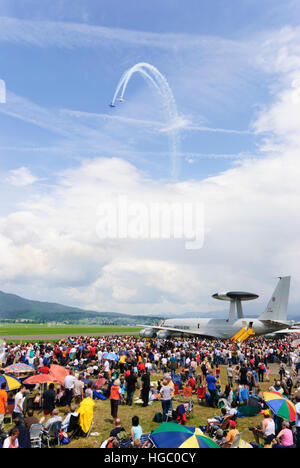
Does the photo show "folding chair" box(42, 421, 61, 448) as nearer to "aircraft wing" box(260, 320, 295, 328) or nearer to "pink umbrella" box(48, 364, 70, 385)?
"pink umbrella" box(48, 364, 70, 385)

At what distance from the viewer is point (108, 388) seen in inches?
A: 614

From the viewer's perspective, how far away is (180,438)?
19.9ft

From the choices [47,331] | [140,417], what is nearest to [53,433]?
[140,417]

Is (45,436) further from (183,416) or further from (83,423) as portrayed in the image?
(183,416)

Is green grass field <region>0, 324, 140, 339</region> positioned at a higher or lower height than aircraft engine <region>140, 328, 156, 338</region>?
lower

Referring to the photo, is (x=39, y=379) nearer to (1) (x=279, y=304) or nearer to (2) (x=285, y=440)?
(2) (x=285, y=440)

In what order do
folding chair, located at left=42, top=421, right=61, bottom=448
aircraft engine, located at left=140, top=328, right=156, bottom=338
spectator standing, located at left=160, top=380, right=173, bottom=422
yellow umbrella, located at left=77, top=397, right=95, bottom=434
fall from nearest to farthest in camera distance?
folding chair, located at left=42, top=421, right=61, bottom=448 < yellow umbrella, located at left=77, top=397, right=95, bottom=434 < spectator standing, located at left=160, top=380, right=173, bottom=422 < aircraft engine, located at left=140, top=328, right=156, bottom=338

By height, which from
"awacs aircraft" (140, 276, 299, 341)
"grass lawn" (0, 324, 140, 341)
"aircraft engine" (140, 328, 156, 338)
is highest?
"awacs aircraft" (140, 276, 299, 341)

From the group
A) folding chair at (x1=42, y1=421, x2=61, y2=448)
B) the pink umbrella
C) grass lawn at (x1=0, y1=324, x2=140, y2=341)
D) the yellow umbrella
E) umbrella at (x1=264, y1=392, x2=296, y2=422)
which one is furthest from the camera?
grass lawn at (x1=0, y1=324, x2=140, y2=341)

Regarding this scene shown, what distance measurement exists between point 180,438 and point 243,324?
41201 millimetres

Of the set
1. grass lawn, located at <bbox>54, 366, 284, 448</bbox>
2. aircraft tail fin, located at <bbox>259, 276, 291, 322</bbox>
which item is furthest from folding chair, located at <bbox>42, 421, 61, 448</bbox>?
aircraft tail fin, located at <bbox>259, 276, 291, 322</bbox>

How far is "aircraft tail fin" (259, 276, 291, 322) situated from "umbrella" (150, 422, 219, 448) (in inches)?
1655

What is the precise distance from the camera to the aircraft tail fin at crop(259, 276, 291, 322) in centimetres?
4500
